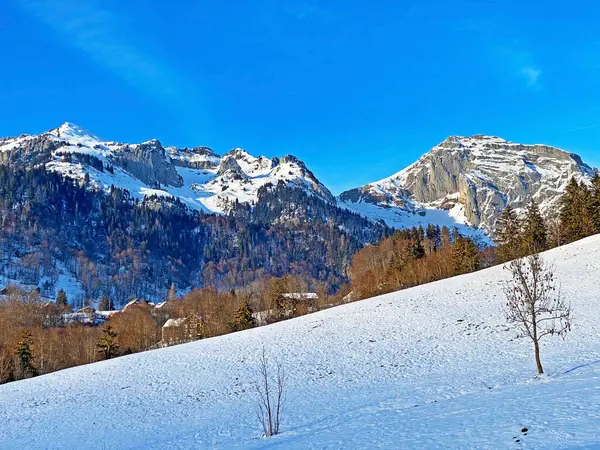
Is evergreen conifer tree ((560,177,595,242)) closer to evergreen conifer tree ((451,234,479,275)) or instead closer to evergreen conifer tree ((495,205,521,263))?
evergreen conifer tree ((495,205,521,263))

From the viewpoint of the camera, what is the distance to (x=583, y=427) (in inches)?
458

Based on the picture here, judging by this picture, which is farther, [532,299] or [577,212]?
[577,212]

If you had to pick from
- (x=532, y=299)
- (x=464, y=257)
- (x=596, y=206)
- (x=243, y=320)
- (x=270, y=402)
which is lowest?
(x=270, y=402)

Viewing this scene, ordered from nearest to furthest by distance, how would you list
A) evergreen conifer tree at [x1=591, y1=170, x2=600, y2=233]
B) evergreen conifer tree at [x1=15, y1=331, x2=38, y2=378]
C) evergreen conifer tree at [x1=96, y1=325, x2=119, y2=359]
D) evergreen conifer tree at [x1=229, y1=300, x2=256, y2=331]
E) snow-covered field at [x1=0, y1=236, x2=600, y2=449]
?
1. snow-covered field at [x1=0, y1=236, x2=600, y2=449]
2. evergreen conifer tree at [x1=15, y1=331, x2=38, y2=378]
3. evergreen conifer tree at [x1=96, y1=325, x2=119, y2=359]
4. evergreen conifer tree at [x1=229, y1=300, x2=256, y2=331]
5. evergreen conifer tree at [x1=591, y1=170, x2=600, y2=233]

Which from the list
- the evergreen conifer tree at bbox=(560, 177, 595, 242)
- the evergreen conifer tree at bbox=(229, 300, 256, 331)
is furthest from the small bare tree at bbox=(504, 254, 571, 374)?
the evergreen conifer tree at bbox=(560, 177, 595, 242)

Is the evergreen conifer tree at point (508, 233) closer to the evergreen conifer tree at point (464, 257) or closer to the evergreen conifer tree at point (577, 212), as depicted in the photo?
the evergreen conifer tree at point (464, 257)

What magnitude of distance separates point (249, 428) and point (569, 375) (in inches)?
639

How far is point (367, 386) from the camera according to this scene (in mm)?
28672

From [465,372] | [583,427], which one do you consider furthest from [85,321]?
[583,427]

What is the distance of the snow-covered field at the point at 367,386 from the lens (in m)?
14.7

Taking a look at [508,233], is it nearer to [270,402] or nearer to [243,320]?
[243,320]

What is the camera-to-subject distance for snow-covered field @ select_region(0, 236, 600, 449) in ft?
48.3

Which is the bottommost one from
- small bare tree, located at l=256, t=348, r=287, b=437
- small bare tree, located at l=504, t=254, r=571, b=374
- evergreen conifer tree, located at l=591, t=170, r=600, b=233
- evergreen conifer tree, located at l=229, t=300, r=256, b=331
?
small bare tree, located at l=256, t=348, r=287, b=437

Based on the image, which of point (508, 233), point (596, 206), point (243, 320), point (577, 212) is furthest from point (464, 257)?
point (243, 320)
